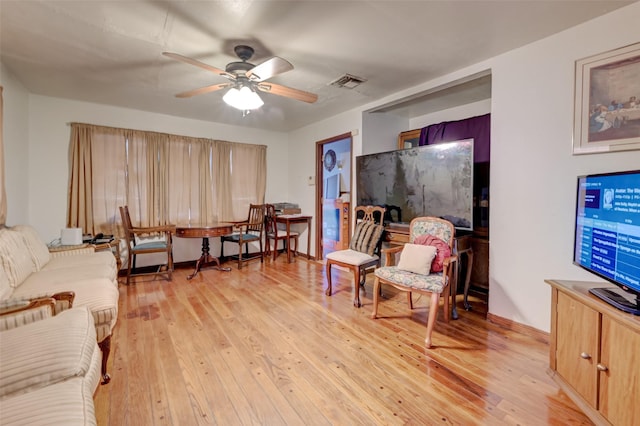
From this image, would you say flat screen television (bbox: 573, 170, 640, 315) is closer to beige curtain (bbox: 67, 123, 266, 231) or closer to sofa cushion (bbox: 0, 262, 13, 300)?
sofa cushion (bbox: 0, 262, 13, 300)

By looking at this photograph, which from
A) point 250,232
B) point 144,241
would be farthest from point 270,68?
point 144,241

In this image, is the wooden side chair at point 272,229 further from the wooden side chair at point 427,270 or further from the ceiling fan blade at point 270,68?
the ceiling fan blade at point 270,68

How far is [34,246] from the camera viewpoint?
8.59 feet

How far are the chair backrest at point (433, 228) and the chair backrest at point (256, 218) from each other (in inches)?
105

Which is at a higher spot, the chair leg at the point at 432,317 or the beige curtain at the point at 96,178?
the beige curtain at the point at 96,178

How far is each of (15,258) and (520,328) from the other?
421cm

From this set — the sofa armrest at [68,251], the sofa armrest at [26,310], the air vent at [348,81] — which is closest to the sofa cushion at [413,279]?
the air vent at [348,81]

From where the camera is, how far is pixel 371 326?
2.50m

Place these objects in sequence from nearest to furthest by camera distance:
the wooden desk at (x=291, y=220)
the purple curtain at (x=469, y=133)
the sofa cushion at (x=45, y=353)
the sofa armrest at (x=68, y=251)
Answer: the sofa cushion at (x=45, y=353) → the sofa armrest at (x=68, y=251) → the purple curtain at (x=469, y=133) → the wooden desk at (x=291, y=220)

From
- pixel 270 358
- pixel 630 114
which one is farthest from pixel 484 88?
pixel 270 358

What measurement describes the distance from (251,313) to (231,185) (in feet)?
9.58

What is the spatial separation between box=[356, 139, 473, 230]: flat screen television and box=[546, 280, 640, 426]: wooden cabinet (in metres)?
1.19

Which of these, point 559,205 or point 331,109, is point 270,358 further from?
point 331,109

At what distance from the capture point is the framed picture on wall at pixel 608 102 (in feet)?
6.07
